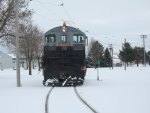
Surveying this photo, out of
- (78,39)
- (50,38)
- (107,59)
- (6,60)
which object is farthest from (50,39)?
(6,60)

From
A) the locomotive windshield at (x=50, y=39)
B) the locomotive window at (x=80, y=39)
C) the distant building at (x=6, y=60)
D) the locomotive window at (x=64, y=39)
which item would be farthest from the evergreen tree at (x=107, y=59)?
the locomotive windshield at (x=50, y=39)

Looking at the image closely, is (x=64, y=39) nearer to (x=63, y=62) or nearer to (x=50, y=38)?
(x=50, y=38)

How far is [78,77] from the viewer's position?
96.8 ft

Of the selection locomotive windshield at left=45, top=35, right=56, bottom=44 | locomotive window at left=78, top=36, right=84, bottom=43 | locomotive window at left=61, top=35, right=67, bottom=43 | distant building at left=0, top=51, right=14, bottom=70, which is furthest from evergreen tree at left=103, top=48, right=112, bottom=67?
locomotive windshield at left=45, top=35, right=56, bottom=44

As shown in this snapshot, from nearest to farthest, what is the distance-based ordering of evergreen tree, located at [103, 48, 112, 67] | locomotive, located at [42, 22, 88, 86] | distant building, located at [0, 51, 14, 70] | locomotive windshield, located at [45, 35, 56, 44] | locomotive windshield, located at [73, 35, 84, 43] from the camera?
locomotive, located at [42, 22, 88, 86], locomotive windshield, located at [45, 35, 56, 44], locomotive windshield, located at [73, 35, 84, 43], evergreen tree, located at [103, 48, 112, 67], distant building, located at [0, 51, 14, 70]

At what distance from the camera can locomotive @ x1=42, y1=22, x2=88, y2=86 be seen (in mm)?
29281

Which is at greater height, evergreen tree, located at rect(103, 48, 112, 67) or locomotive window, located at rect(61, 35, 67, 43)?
locomotive window, located at rect(61, 35, 67, 43)

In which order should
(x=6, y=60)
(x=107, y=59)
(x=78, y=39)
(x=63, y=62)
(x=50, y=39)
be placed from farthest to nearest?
(x=6, y=60) < (x=107, y=59) < (x=78, y=39) < (x=50, y=39) < (x=63, y=62)

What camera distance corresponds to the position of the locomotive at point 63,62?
29281mm

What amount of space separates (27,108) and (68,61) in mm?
14235

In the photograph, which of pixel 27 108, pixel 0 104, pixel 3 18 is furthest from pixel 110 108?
pixel 3 18

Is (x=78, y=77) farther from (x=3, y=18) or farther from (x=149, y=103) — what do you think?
(x=3, y=18)

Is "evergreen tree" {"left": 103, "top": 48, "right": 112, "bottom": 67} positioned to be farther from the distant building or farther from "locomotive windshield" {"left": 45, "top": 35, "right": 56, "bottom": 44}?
"locomotive windshield" {"left": 45, "top": 35, "right": 56, "bottom": 44}

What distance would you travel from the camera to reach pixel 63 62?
29469 millimetres
